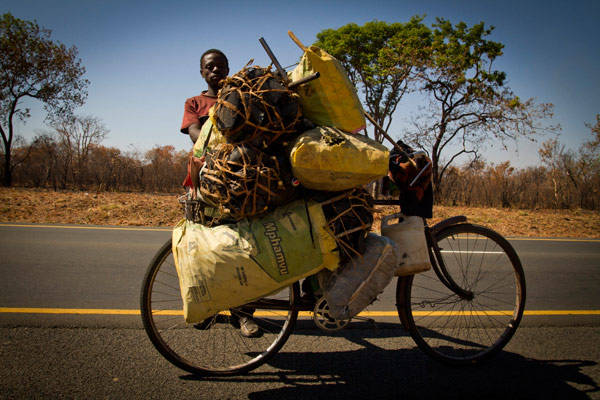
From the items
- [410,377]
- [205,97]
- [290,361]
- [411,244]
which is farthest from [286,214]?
[205,97]

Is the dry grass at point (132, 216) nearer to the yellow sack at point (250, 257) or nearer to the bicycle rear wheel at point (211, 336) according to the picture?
the bicycle rear wheel at point (211, 336)

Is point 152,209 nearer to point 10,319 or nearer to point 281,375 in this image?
point 10,319

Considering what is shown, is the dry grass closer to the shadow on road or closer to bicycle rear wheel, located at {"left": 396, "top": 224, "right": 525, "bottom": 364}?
bicycle rear wheel, located at {"left": 396, "top": 224, "right": 525, "bottom": 364}

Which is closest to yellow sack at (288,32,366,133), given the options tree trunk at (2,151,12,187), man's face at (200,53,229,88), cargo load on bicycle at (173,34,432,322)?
cargo load on bicycle at (173,34,432,322)

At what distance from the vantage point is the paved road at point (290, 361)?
214cm

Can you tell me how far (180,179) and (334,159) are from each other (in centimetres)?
1624

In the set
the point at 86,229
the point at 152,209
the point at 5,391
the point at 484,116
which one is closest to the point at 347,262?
the point at 5,391

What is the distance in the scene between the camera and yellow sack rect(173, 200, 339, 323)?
1.97 metres

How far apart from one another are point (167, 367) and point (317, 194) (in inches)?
60.3

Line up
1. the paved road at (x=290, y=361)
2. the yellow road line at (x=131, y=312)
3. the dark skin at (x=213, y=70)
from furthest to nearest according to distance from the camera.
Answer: the dark skin at (x=213, y=70) < the yellow road line at (x=131, y=312) < the paved road at (x=290, y=361)

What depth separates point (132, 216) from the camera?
31.1ft

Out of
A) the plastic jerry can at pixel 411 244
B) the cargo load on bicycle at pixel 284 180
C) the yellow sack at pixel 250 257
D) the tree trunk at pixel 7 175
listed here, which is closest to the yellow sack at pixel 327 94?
the cargo load on bicycle at pixel 284 180

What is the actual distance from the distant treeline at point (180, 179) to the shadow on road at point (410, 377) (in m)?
13.9

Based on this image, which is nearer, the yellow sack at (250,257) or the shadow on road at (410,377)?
the yellow sack at (250,257)
